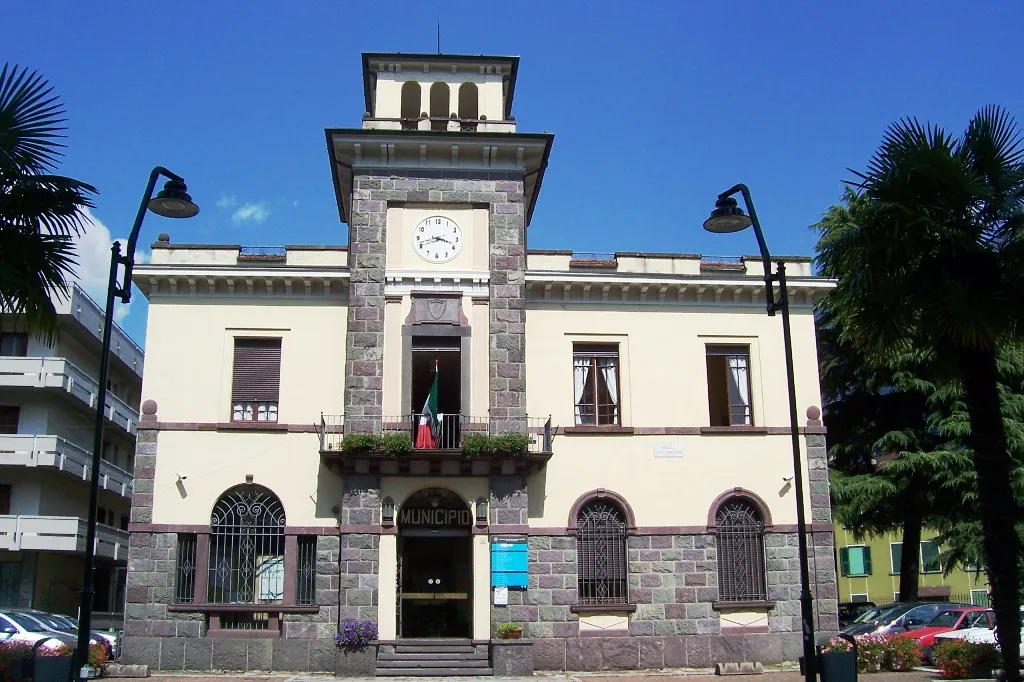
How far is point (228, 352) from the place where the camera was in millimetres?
24781

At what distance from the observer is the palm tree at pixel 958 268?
49.6ft

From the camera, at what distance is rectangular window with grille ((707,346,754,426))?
25.8 meters

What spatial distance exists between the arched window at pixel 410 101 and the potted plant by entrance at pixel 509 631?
1279cm

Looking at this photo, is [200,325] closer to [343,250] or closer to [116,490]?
[343,250]

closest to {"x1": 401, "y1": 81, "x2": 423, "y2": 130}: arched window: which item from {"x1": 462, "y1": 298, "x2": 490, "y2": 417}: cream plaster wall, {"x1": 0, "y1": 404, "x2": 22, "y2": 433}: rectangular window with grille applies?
{"x1": 462, "y1": 298, "x2": 490, "y2": 417}: cream plaster wall

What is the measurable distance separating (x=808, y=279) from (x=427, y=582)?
39.9ft

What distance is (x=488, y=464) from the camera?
2377 cm

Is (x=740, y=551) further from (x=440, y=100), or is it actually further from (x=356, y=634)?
(x=440, y=100)

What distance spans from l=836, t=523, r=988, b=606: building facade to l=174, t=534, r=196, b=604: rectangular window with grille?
113 ft

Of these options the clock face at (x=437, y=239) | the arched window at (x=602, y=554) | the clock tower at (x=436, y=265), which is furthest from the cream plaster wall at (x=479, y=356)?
the arched window at (x=602, y=554)

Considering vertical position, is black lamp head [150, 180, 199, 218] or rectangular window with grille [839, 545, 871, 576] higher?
black lamp head [150, 180, 199, 218]

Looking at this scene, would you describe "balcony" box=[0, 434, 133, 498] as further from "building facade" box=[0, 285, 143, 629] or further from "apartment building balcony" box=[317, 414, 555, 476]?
"apartment building balcony" box=[317, 414, 555, 476]

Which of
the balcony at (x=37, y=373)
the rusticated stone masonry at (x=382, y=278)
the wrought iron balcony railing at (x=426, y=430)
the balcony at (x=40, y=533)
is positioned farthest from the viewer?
the balcony at (x=37, y=373)

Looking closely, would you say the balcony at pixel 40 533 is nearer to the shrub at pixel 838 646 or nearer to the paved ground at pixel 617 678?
the paved ground at pixel 617 678
